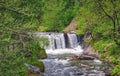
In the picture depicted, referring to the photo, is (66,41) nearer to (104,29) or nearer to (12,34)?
(104,29)

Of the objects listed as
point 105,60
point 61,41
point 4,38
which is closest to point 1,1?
point 4,38

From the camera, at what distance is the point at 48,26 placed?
56.4 meters

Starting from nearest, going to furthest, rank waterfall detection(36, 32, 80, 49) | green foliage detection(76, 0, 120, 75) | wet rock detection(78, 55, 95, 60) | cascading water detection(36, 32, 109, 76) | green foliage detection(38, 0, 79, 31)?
cascading water detection(36, 32, 109, 76), green foliage detection(76, 0, 120, 75), wet rock detection(78, 55, 95, 60), waterfall detection(36, 32, 80, 49), green foliage detection(38, 0, 79, 31)

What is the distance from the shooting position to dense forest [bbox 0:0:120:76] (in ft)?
22.4

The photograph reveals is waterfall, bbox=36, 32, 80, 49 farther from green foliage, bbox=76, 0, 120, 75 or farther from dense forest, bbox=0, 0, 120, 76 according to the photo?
green foliage, bbox=76, 0, 120, 75

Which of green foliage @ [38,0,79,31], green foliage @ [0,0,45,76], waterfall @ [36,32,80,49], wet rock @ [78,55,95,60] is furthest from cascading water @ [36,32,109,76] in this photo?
green foliage @ [38,0,79,31]

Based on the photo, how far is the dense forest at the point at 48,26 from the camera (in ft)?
22.4

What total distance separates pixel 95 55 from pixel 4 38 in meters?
25.9

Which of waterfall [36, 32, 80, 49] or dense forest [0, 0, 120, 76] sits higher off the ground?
dense forest [0, 0, 120, 76]

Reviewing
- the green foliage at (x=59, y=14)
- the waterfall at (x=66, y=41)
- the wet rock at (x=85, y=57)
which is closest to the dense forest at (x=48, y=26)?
the green foliage at (x=59, y=14)

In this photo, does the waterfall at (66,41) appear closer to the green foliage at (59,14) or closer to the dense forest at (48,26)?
the dense forest at (48,26)

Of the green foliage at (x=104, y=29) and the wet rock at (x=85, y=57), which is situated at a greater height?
the green foliage at (x=104, y=29)

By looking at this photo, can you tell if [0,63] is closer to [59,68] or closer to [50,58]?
[59,68]

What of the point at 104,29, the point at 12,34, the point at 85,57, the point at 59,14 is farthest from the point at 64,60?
the point at 59,14
